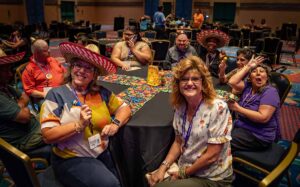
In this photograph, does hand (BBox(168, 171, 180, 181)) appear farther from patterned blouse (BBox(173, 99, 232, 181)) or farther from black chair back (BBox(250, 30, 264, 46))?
black chair back (BBox(250, 30, 264, 46))

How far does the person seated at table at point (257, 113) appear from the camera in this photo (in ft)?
6.37

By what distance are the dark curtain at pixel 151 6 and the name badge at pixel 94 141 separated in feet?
47.5

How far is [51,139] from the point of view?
1490 mm

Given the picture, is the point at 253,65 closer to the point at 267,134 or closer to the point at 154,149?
the point at 267,134

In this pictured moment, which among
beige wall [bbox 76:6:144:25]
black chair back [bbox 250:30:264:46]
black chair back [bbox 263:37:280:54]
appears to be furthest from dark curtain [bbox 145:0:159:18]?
black chair back [bbox 263:37:280:54]

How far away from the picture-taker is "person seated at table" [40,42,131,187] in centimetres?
151

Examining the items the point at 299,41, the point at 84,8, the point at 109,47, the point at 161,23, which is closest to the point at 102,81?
the point at 109,47

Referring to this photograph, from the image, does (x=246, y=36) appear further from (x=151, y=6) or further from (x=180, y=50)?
(x=151, y=6)

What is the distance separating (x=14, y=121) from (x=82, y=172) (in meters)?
0.69

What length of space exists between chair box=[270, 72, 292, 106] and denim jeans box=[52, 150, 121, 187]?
1798mm

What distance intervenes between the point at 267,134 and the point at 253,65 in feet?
1.85

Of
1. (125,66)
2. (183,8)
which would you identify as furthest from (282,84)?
(183,8)

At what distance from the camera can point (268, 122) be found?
1.99 m

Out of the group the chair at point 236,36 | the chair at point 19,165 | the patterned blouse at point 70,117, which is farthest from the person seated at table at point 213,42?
the chair at point 236,36
